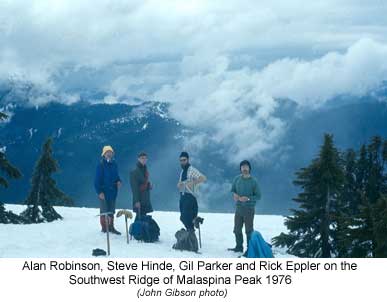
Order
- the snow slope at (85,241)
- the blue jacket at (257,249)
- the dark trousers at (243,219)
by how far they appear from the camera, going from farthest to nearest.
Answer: the dark trousers at (243,219)
the snow slope at (85,241)
the blue jacket at (257,249)

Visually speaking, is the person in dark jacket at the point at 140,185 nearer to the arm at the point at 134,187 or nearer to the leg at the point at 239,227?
the arm at the point at 134,187

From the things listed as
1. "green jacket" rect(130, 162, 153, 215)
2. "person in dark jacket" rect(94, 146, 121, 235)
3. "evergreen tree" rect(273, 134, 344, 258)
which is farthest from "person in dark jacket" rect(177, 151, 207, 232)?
"evergreen tree" rect(273, 134, 344, 258)

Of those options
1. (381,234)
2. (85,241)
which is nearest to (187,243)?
(85,241)

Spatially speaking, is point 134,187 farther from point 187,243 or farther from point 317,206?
point 317,206

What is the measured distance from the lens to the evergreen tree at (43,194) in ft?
87.2

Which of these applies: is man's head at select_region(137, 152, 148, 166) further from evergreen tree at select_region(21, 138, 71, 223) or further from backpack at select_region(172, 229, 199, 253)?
evergreen tree at select_region(21, 138, 71, 223)

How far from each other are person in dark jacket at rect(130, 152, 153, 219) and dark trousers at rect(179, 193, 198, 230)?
134 centimetres

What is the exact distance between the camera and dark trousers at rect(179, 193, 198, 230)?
1415cm

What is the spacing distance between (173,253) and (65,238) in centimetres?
369

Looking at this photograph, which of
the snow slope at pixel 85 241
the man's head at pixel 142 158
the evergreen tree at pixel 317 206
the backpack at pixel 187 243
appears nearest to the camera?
the snow slope at pixel 85 241

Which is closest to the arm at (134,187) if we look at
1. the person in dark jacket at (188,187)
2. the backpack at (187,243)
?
the person in dark jacket at (188,187)

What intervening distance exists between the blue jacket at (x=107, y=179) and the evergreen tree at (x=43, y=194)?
1206cm

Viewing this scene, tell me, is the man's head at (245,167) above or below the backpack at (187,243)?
above
